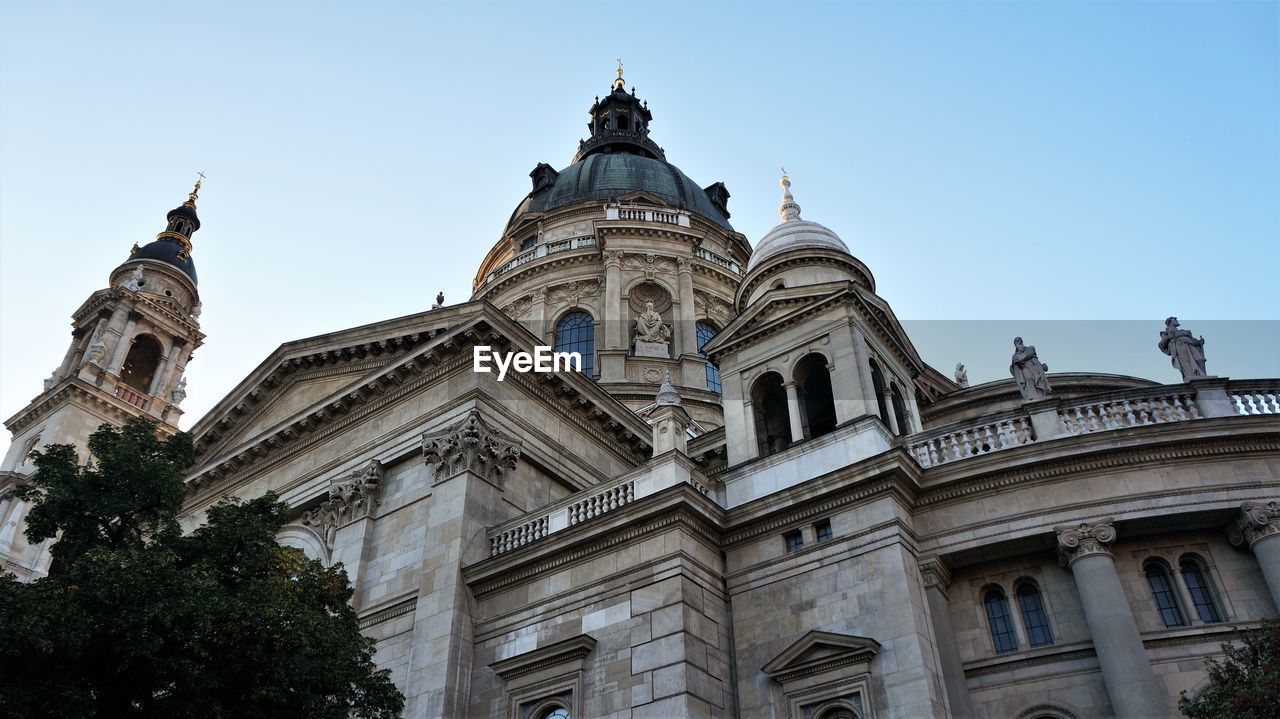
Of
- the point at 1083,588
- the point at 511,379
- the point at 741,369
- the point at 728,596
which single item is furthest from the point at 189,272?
the point at 1083,588

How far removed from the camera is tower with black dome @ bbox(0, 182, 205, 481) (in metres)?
40.8

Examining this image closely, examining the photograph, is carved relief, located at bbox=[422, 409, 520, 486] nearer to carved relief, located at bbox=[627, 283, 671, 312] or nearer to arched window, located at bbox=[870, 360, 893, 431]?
arched window, located at bbox=[870, 360, 893, 431]

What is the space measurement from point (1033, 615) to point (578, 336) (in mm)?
25327

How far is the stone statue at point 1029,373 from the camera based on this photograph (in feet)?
58.9

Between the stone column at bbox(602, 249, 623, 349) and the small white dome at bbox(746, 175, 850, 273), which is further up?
the stone column at bbox(602, 249, 623, 349)

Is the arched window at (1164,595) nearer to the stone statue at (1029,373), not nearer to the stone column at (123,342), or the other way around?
the stone statue at (1029,373)

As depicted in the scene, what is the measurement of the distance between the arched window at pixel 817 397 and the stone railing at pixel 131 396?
3262 cm

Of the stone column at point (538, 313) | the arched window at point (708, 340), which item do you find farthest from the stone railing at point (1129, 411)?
the stone column at point (538, 313)

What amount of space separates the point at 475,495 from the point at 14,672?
8.67 m

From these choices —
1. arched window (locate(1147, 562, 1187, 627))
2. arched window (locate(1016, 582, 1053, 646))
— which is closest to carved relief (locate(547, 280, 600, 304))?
arched window (locate(1016, 582, 1053, 646))

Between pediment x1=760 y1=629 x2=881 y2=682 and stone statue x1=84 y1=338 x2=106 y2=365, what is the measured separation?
36681 millimetres

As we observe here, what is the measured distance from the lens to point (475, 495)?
19.8 m

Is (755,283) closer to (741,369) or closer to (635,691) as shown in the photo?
(741,369)

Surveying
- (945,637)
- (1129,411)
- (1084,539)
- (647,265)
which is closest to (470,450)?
(945,637)
